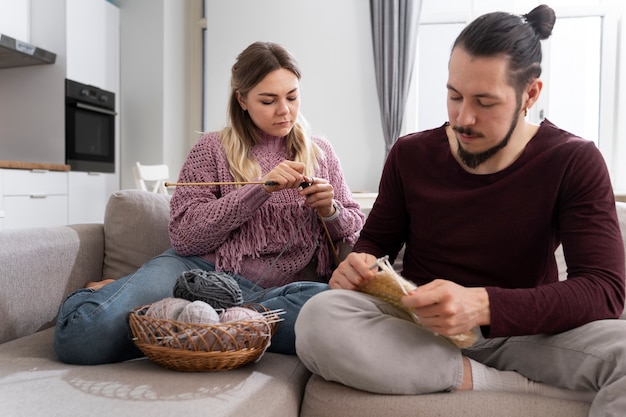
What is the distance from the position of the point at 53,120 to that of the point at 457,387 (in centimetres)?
313

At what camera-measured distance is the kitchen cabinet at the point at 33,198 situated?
2.89m

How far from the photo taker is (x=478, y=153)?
1.17 metres

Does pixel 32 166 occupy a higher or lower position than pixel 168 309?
higher

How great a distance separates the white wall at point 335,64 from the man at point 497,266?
9.41 feet

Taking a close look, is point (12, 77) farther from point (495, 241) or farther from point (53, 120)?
point (495, 241)

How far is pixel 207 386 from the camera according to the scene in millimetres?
1034

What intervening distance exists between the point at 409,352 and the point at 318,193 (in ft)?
1.94

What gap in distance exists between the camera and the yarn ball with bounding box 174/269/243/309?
1.21 meters

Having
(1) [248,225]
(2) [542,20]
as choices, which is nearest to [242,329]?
(1) [248,225]

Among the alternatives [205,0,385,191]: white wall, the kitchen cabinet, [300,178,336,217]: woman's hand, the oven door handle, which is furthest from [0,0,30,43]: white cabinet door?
[300,178,336,217]: woman's hand

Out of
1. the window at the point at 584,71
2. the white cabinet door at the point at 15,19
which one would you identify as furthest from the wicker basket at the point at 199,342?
the window at the point at 584,71

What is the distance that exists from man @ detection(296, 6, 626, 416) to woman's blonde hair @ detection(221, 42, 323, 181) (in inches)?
18.5

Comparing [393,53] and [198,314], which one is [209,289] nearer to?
[198,314]

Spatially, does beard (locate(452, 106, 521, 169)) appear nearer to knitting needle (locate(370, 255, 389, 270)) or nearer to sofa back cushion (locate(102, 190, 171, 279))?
knitting needle (locate(370, 255, 389, 270))
